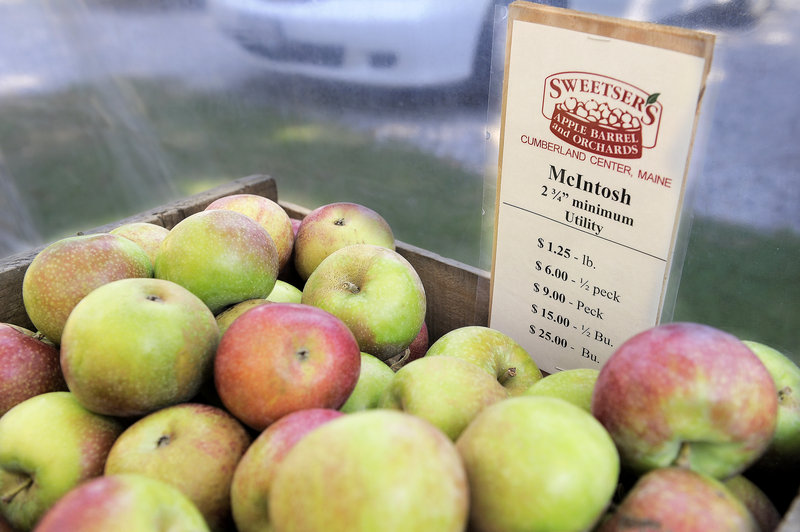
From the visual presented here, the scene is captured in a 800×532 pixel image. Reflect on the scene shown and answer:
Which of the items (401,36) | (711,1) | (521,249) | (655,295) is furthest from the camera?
(401,36)

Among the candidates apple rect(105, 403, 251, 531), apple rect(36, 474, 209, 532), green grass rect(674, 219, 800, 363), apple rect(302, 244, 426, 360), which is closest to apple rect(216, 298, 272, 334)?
apple rect(302, 244, 426, 360)

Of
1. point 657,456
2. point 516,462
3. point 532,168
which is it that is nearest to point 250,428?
point 516,462

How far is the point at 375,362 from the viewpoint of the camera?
1253mm

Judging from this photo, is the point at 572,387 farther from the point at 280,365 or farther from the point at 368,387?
the point at 280,365

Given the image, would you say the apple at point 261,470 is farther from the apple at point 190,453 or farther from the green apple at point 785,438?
the green apple at point 785,438

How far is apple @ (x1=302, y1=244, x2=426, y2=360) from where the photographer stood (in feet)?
4.37

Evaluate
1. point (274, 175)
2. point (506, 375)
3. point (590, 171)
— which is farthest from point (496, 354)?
point (274, 175)

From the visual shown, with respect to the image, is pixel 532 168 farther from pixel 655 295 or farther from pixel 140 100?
pixel 140 100

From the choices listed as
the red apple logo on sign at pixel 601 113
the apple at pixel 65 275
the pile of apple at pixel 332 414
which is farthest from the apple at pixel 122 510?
the red apple logo on sign at pixel 601 113

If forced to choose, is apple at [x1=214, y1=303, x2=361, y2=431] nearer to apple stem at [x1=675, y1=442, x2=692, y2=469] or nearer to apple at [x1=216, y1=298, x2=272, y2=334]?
apple at [x1=216, y1=298, x2=272, y2=334]

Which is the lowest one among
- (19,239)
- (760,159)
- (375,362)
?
(19,239)

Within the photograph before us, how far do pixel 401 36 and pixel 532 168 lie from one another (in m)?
1.32

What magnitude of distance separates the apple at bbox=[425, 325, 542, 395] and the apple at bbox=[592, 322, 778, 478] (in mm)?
437

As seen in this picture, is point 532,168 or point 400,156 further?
point 400,156
